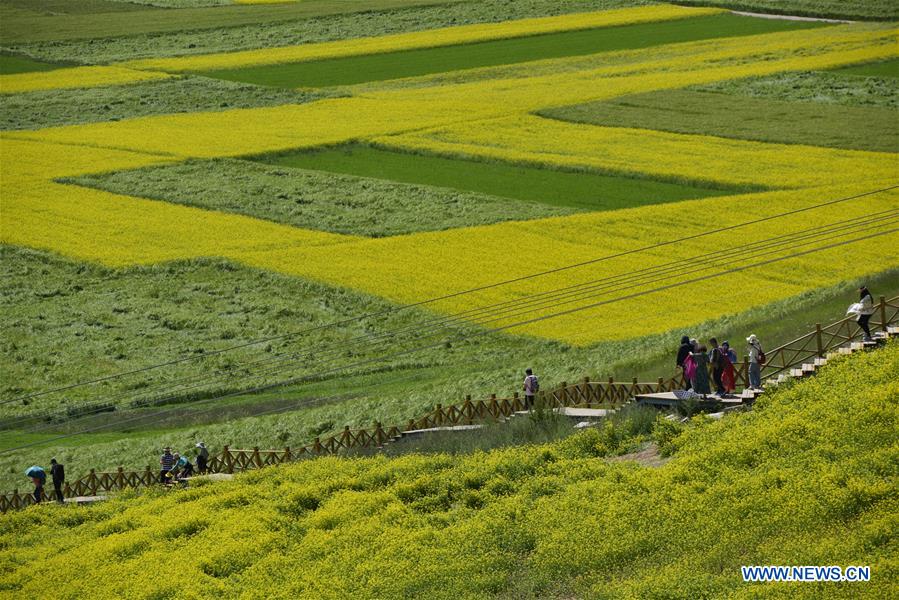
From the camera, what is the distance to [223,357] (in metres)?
52.6

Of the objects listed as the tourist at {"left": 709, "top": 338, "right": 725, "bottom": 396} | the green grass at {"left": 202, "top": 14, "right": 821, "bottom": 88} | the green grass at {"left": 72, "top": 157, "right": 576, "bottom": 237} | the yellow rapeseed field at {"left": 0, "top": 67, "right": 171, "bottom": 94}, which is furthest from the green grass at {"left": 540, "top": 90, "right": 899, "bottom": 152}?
the tourist at {"left": 709, "top": 338, "right": 725, "bottom": 396}

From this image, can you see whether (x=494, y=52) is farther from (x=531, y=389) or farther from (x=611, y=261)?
(x=531, y=389)

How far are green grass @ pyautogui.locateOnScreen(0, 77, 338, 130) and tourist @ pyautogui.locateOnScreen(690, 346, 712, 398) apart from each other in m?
68.9

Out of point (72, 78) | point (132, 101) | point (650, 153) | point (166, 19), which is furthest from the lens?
point (166, 19)

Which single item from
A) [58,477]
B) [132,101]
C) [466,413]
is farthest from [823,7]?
[58,477]

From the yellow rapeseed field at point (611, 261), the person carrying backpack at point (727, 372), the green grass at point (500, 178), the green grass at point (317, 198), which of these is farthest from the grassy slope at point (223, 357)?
the green grass at point (500, 178)

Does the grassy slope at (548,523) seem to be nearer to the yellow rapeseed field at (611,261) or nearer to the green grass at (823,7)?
the yellow rapeseed field at (611,261)

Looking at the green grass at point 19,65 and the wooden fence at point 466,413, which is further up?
the green grass at point 19,65

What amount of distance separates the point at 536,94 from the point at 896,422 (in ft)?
232

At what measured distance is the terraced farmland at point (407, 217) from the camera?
48.3 metres

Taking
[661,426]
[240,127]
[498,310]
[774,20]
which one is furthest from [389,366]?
[774,20]

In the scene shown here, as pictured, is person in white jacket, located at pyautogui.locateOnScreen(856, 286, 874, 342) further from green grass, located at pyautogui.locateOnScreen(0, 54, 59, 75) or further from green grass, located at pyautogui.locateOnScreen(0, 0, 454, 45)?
green grass, located at pyautogui.locateOnScreen(0, 0, 454, 45)

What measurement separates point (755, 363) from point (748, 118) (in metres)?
53.6

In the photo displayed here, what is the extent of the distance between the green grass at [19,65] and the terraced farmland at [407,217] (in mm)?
479
